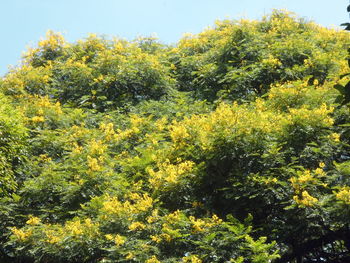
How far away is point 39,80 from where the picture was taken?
538 inches

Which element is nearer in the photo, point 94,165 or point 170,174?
point 170,174

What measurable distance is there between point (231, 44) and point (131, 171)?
18.5 ft

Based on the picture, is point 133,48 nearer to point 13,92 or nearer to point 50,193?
point 13,92

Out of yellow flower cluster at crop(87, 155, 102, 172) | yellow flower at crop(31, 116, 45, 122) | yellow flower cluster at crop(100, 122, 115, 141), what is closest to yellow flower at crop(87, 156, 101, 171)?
yellow flower cluster at crop(87, 155, 102, 172)

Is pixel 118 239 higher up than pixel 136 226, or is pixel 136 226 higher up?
pixel 136 226

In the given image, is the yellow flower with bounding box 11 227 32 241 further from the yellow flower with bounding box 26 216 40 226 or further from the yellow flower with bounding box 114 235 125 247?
the yellow flower with bounding box 114 235 125 247

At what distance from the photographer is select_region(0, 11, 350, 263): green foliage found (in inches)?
276

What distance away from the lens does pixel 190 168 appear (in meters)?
7.71

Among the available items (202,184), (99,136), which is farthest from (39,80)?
(202,184)

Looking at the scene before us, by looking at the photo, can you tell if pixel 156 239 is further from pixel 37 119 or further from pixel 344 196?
pixel 37 119

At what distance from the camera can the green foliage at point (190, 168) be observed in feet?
23.0

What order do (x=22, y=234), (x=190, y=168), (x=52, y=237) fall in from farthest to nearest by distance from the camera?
(x=22, y=234) < (x=190, y=168) < (x=52, y=237)

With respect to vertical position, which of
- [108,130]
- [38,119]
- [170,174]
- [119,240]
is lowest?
[119,240]

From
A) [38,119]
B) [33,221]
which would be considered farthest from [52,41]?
[33,221]
